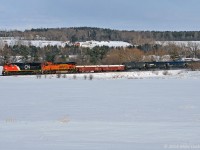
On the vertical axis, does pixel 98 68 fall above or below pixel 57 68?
below

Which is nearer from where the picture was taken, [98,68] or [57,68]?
[57,68]

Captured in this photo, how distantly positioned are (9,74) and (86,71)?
11.5m

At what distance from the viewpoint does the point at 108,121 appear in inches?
576

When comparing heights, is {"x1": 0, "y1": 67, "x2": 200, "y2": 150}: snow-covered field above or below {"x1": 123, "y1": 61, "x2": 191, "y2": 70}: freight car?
below

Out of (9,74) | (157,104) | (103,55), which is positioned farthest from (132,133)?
(103,55)

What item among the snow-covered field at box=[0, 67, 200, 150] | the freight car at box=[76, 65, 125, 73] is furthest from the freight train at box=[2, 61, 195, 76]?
the snow-covered field at box=[0, 67, 200, 150]

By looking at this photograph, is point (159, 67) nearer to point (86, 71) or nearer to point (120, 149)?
point (86, 71)

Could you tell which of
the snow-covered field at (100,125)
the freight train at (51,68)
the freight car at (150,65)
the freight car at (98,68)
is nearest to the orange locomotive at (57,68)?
the freight train at (51,68)

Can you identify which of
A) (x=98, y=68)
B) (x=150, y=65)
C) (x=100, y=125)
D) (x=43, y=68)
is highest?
(x=43, y=68)

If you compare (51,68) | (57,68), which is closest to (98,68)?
(57,68)

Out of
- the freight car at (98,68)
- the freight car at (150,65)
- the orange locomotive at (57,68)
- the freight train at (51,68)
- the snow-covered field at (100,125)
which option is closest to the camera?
the snow-covered field at (100,125)

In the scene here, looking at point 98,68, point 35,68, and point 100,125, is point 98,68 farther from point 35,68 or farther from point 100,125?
point 100,125

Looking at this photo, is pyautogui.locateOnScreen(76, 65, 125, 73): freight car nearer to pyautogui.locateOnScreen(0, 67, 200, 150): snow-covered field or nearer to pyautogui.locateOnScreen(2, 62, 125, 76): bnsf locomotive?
pyautogui.locateOnScreen(2, 62, 125, 76): bnsf locomotive

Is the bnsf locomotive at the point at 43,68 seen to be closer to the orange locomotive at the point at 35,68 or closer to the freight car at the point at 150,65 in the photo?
the orange locomotive at the point at 35,68
